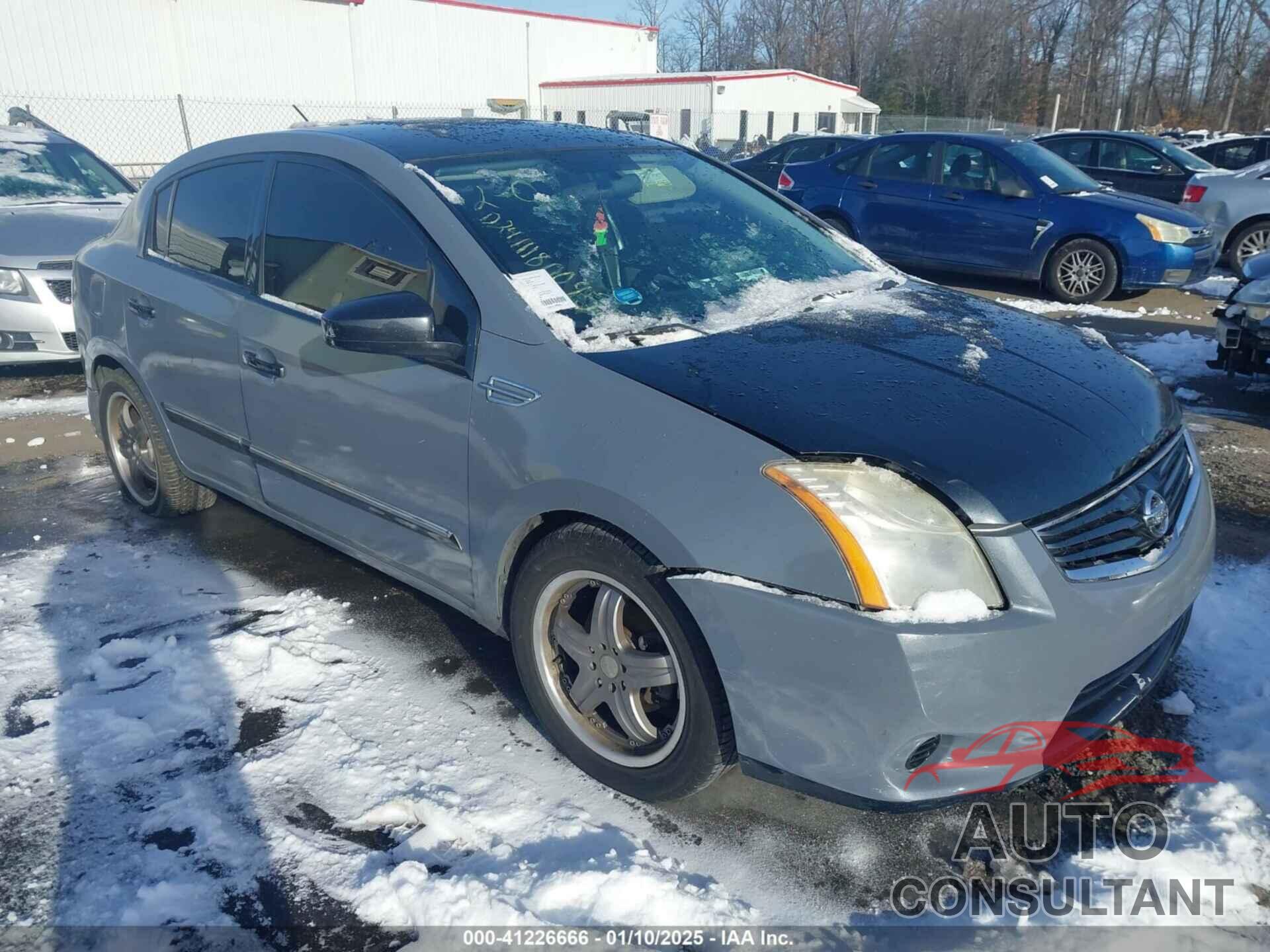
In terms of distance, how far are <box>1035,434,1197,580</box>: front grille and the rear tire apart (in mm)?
3626

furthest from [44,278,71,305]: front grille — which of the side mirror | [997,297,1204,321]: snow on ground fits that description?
[997,297,1204,321]: snow on ground

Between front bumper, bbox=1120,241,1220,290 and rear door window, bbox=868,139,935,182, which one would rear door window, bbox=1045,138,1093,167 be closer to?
rear door window, bbox=868,139,935,182

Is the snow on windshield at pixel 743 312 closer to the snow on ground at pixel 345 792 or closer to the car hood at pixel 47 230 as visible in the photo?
the snow on ground at pixel 345 792

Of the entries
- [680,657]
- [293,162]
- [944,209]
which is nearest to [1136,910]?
[680,657]

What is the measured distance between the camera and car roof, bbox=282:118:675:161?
3.21 meters

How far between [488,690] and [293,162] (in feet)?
6.44

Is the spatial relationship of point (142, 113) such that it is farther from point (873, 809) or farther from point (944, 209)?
point (873, 809)

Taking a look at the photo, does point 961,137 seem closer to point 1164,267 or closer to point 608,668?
point 1164,267

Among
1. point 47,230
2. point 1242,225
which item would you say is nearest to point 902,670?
point 47,230

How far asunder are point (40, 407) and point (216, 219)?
12.4 ft

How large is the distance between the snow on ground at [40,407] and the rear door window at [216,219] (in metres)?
3.08

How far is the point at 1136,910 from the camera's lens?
2.21 metres

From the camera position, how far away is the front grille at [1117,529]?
2.13 meters

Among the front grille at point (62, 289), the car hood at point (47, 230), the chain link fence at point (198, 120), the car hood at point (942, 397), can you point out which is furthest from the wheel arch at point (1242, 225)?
the chain link fence at point (198, 120)
